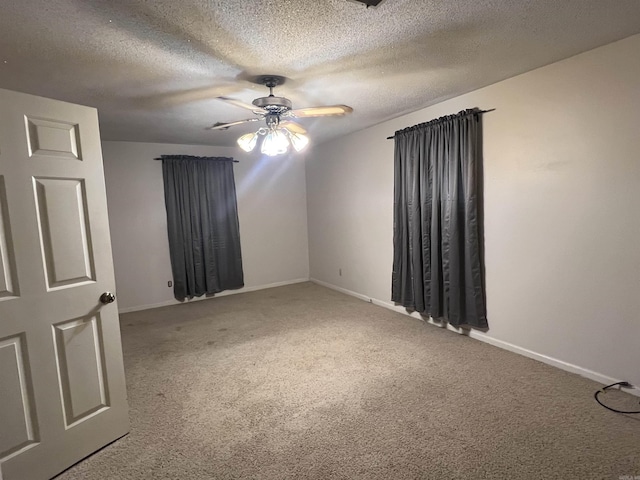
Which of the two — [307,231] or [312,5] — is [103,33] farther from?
[307,231]

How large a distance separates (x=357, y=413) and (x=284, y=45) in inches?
94.2

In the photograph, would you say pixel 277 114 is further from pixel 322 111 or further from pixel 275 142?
pixel 322 111

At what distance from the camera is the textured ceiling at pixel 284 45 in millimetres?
1707

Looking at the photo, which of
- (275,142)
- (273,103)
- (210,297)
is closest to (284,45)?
(273,103)

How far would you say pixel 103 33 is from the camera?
184 centimetres

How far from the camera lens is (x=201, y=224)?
5035 mm

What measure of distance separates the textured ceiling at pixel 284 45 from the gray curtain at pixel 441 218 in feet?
1.64

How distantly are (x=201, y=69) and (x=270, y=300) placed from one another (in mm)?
3390

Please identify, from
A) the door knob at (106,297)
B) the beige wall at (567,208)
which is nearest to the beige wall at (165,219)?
the beige wall at (567,208)

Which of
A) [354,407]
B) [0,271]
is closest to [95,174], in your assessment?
[0,271]

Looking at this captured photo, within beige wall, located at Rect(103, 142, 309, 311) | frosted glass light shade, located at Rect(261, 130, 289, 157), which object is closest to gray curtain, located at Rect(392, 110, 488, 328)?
frosted glass light shade, located at Rect(261, 130, 289, 157)

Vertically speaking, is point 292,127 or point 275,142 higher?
point 292,127

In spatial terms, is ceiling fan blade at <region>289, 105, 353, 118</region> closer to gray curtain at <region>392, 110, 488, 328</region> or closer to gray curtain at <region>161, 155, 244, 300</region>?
gray curtain at <region>392, 110, 488, 328</region>

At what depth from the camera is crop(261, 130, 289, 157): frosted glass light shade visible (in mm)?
2627
